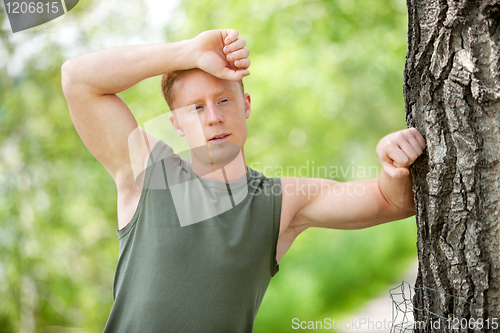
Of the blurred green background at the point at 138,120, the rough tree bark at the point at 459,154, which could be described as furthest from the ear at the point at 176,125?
the blurred green background at the point at 138,120

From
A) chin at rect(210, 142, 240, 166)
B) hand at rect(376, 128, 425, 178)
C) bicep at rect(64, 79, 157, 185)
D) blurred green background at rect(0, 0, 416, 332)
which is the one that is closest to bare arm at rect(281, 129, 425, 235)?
hand at rect(376, 128, 425, 178)

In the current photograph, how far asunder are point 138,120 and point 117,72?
11.4 ft

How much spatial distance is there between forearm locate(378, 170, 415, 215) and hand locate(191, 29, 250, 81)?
61 cm

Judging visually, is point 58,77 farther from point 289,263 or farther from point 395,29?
point 395,29

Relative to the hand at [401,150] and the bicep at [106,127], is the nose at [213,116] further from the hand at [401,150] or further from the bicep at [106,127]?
the hand at [401,150]

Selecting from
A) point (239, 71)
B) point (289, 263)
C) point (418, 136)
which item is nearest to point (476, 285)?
point (418, 136)

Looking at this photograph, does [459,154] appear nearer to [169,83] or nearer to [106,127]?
[169,83]

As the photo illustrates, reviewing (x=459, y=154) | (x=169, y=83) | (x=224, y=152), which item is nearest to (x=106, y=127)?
(x=169, y=83)

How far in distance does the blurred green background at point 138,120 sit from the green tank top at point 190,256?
2690mm

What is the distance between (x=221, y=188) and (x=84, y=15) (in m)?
3.80

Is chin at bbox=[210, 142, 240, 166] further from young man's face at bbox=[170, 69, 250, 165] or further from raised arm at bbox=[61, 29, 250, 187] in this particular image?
raised arm at bbox=[61, 29, 250, 187]

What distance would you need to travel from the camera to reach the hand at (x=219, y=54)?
148 cm

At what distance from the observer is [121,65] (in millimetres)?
1469

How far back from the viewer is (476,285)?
1230 millimetres
